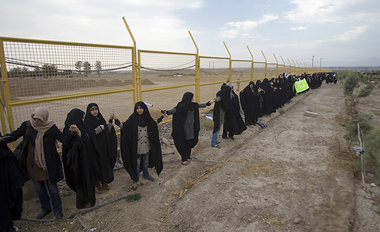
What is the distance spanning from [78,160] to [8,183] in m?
0.79

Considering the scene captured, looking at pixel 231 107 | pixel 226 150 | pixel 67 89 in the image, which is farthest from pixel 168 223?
pixel 231 107

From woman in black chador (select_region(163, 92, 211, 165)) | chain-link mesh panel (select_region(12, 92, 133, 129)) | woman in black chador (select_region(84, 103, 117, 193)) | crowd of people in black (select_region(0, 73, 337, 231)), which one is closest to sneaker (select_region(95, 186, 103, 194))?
crowd of people in black (select_region(0, 73, 337, 231))

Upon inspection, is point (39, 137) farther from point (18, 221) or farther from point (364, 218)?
point (364, 218)

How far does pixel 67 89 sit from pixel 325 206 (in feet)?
14.3

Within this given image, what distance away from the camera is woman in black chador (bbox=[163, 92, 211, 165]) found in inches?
201

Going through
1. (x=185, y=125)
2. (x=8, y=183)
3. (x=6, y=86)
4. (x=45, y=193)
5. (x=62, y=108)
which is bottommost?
(x=45, y=193)

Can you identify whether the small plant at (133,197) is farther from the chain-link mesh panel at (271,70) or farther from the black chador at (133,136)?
the chain-link mesh panel at (271,70)

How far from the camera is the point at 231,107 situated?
6539 mm

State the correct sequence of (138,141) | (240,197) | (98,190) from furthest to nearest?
(138,141), (98,190), (240,197)

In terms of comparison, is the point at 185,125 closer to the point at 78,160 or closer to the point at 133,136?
the point at 133,136

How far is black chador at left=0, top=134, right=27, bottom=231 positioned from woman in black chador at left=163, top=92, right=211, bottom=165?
271 centimetres

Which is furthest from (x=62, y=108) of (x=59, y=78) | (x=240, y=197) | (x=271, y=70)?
(x=271, y=70)

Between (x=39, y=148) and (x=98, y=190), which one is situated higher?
(x=39, y=148)

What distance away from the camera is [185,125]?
5227 millimetres
